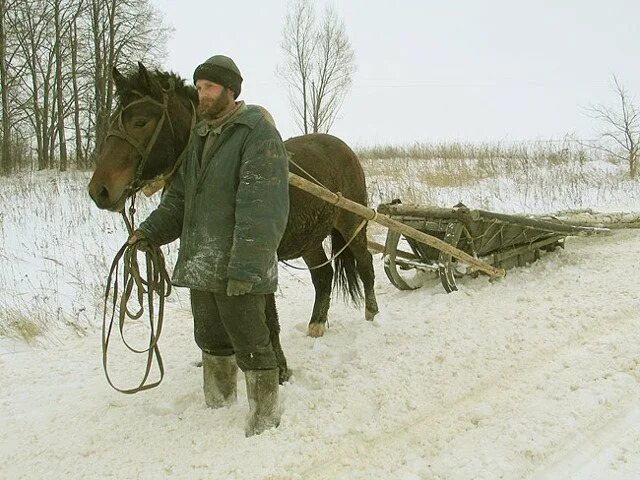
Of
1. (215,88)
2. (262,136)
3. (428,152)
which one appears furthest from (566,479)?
(428,152)

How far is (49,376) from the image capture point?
12.4ft

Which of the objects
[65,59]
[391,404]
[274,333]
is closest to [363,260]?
[274,333]

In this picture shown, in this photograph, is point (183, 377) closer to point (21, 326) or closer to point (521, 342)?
point (21, 326)

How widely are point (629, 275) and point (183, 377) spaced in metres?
4.06

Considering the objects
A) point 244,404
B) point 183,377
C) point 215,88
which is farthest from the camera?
point 183,377

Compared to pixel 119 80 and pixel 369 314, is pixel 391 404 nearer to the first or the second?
pixel 369 314

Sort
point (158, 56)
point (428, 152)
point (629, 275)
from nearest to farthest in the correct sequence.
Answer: point (629, 275), point (428, 152), point (158, 56)

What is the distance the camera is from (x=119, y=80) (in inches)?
109

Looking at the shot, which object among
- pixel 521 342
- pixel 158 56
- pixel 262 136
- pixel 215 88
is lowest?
pixel 521 342

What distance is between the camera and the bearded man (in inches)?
98.7

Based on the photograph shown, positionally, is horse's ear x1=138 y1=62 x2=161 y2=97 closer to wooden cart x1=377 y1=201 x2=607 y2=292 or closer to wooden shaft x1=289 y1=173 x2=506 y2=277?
wooden shaft x1=289 y1=173 x2=506 y2=277

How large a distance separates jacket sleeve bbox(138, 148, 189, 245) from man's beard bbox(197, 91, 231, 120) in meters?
0.25

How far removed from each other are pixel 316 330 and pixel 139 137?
2285 mm

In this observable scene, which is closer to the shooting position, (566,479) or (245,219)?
(566,479)
